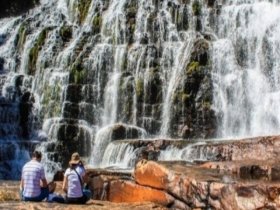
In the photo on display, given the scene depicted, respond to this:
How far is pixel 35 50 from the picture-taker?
129 ft

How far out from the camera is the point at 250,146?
22078 millimetres

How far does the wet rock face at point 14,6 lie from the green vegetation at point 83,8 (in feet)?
29.5

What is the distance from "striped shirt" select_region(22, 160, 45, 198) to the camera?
13562 millimetres

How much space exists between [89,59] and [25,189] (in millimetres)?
23531

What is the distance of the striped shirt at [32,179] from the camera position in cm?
1356

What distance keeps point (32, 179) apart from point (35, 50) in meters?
26.7

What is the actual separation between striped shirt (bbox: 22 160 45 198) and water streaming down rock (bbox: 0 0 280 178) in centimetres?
1367

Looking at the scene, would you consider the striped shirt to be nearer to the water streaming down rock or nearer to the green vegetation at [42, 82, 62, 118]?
the water streaming down rock

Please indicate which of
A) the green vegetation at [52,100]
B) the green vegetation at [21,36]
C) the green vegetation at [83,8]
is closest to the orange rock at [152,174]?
the green vegetation at [52,100]

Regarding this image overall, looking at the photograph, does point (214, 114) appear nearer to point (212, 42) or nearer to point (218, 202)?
point (212, 42)

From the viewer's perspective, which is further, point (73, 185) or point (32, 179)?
point (73, 185)

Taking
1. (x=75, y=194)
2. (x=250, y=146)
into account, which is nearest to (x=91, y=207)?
(x=75, y=194)

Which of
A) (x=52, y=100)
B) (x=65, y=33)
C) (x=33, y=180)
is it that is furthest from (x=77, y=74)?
(x=33, y=180)

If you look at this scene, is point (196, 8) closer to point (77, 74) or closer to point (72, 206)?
point (77, 74)
